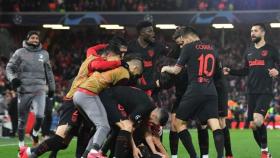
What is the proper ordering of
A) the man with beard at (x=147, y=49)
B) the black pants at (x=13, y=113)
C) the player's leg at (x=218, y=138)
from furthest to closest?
the black pants at (x=13, y=113) < the man with beard at (x=147, y=49) < the player's leg at (x=218, y=138)

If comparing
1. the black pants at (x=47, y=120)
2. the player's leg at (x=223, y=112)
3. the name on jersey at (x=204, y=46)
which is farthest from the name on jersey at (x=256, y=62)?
the black pants at (x=47, y=120)

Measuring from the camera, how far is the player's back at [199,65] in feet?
30.9

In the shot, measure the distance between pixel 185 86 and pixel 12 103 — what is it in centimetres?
986

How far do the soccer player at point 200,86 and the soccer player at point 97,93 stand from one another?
78 cm

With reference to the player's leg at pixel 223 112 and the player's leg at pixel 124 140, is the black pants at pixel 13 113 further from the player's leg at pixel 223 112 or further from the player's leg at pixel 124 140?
the player's leg at pixel 124 140

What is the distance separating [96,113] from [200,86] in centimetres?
164

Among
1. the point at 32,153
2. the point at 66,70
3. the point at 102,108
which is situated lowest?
the point at 66,70

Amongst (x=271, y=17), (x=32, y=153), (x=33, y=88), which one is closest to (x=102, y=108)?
(x=32, y=153)

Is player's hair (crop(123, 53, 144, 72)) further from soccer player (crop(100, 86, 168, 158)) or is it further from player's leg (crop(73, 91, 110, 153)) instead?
player's leg (crop(73, 91, 110, 153))

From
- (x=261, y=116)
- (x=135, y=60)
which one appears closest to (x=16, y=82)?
(x=135, y=60)

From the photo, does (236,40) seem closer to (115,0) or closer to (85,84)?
(115,0)

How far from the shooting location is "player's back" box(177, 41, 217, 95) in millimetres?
9414

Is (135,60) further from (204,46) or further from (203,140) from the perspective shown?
(203,140)

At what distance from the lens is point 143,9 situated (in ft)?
113
